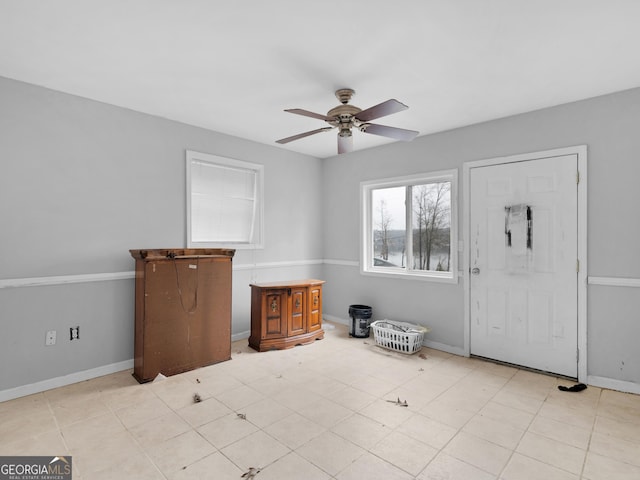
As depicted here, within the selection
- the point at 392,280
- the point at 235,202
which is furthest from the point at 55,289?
the point at 392,280

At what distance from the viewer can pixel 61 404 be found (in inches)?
103

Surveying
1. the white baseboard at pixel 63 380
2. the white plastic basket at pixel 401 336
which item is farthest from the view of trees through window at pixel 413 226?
the white baseboard at pixel 63 380

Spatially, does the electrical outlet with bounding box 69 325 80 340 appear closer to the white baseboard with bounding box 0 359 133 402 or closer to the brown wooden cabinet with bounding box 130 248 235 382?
the white baseboard with bounding box 0 359 133 402

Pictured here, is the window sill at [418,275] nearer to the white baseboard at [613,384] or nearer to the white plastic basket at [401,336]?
the white plastic basket at [401,336]

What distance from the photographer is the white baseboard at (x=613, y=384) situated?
2.84m

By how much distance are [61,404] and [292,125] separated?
3433 millimetres

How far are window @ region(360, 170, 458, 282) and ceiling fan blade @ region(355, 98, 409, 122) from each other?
1.72m

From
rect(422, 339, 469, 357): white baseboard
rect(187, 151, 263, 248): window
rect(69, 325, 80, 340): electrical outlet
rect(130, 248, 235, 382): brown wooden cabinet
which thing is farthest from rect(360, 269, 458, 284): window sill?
rect(69, 325, 80, 340): electrical outlet

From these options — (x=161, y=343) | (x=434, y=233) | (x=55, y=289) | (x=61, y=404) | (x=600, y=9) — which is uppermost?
(x=600, y=9)

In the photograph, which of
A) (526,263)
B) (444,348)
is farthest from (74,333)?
(526,263)

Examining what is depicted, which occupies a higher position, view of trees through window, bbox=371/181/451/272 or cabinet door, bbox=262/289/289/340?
view of trees through window, bbox=371/181/451/272

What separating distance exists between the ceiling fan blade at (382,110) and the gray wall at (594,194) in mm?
1685

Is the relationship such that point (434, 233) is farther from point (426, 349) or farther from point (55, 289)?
point (55, 289)

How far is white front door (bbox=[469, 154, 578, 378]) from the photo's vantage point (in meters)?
3.15
